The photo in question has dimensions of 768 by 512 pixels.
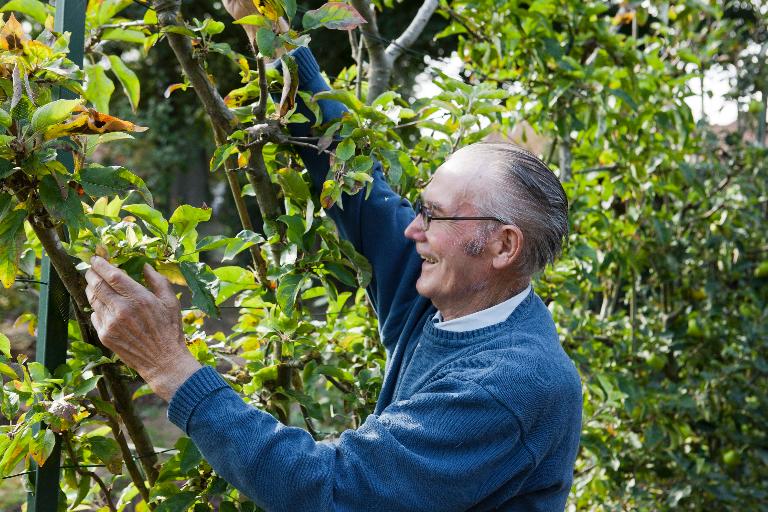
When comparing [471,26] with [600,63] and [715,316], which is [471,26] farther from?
[715,316]

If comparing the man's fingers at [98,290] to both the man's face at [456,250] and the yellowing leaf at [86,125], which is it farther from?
the man's face at [456,250]

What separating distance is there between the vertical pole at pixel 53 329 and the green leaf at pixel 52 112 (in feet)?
0.97

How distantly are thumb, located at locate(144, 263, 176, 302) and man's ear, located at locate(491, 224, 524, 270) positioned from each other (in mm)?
545

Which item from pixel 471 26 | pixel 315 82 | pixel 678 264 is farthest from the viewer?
pixel 678 264

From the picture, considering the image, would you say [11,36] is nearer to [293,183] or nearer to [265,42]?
[265,42]

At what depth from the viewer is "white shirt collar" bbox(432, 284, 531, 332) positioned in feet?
4.85

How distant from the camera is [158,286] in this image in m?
1.35

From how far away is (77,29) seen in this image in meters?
1.52

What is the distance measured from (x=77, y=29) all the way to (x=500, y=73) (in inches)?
65.7

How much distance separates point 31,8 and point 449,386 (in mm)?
1036

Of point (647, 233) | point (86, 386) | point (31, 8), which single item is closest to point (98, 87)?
point (31, 8)

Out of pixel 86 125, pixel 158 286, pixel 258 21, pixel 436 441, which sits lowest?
pixel 436 441

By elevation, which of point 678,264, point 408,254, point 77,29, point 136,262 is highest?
point 77,29

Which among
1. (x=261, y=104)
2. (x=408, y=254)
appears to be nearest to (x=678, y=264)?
(x=408, y=254)
